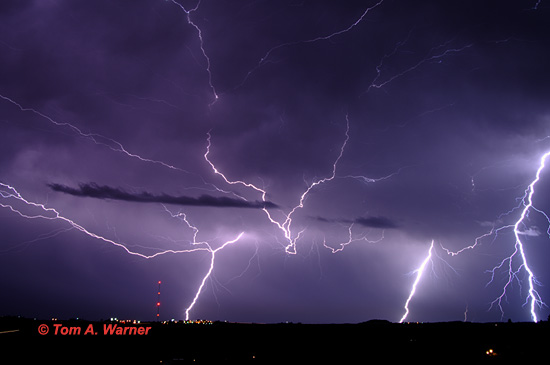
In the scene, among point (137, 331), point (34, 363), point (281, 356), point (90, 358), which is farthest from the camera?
point (281, 356)

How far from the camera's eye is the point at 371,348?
73.3 feet

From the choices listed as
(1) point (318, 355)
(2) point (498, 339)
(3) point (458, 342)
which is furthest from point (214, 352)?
(2) point (498, 339)

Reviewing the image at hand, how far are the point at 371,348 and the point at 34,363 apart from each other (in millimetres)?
16998

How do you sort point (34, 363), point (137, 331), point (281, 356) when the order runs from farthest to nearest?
1. point (281, 356)
2. point (137, 331)
3. point (34, 363)

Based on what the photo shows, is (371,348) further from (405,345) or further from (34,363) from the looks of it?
(34,363)

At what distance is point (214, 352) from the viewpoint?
21625 millimetres

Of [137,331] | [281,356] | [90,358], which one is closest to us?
[90,358]

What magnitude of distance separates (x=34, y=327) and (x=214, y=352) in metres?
9.08

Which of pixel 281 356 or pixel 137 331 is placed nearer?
pixel 137 331

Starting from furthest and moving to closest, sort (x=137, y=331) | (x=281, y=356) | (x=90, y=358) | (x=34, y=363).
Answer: (x=281, y=356) → (x=137, y=331) → (x=90, y=358) → (x=34, y=363)

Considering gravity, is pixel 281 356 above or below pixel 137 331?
below

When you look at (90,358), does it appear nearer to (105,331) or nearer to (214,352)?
(105,331)

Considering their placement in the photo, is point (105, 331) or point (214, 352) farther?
point (214, 352)

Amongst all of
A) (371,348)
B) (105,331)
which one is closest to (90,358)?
(105,331)
